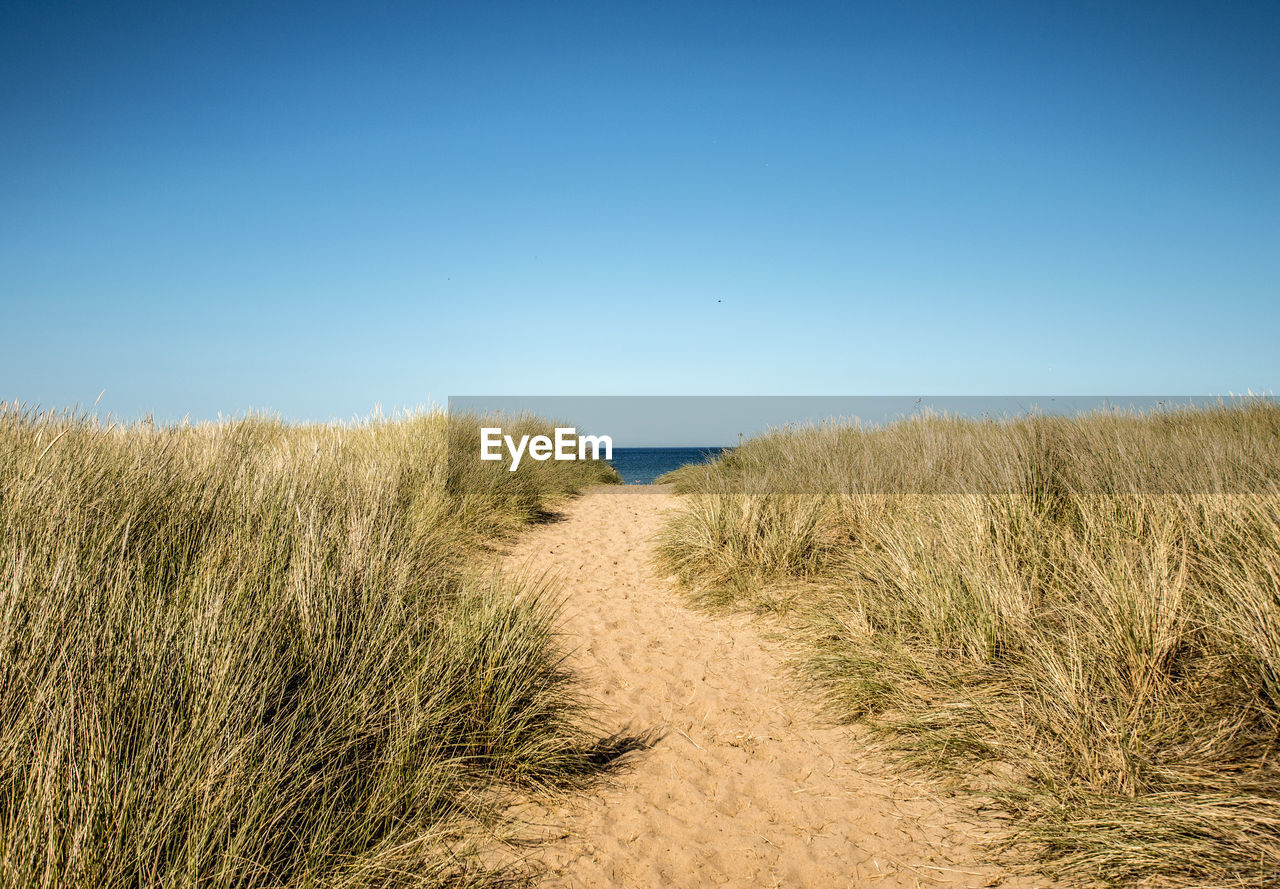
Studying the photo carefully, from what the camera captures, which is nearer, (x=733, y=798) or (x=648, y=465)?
(x=733, y=798)

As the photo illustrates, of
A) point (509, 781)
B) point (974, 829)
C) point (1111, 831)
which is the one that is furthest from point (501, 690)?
point (1111, 831)

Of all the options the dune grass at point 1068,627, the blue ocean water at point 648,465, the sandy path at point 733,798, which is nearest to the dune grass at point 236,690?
the sandy path at point 733,798

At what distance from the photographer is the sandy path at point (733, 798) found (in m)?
2.40

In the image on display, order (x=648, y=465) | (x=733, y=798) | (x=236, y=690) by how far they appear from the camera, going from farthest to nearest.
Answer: (x=648, y=465) → (x=733, y=798) → (x=236, y=690)

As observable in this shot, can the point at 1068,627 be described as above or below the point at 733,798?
above

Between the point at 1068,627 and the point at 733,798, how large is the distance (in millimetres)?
1820

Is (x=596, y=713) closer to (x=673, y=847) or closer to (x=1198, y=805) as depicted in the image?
(x=673, y=847)

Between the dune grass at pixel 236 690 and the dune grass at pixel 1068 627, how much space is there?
6.06 ft

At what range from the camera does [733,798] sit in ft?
9.65

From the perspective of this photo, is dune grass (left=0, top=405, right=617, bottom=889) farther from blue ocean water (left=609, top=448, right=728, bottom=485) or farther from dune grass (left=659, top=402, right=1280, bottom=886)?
blue ocean water (left=609, top=448, right=728, bottom=485)

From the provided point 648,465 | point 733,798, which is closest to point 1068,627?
point 733,798

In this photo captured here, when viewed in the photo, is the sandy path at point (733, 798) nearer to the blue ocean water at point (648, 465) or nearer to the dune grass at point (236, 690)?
the dune grass at point (236, 690)

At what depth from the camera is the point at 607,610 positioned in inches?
224

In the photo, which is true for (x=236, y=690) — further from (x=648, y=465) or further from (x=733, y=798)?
(x=648, y=465)
